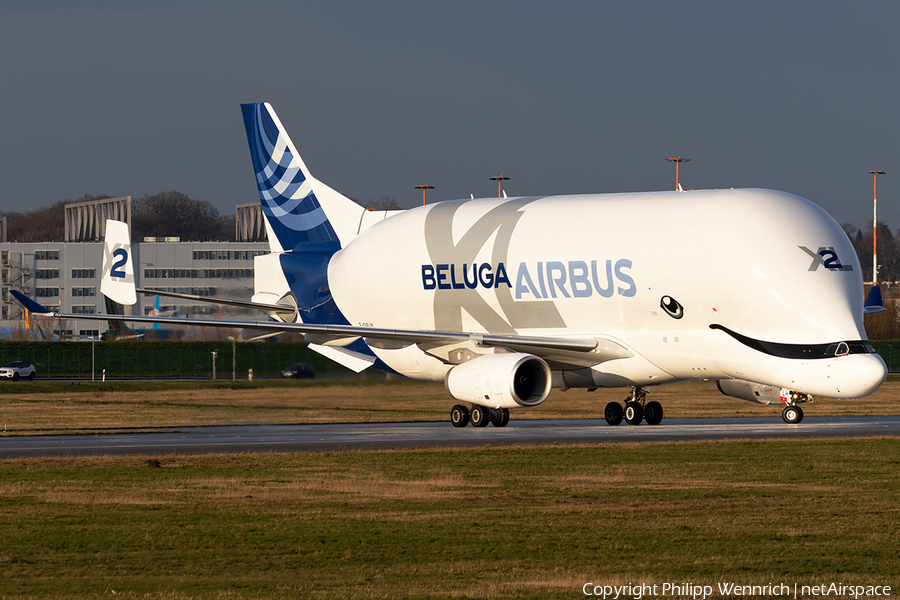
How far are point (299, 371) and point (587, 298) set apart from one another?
32.1ft

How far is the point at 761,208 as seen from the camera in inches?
1257

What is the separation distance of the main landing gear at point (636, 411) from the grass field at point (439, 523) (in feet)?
35.9

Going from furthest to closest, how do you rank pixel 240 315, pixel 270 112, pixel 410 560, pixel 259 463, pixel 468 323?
pixel 270 112, pixel 240 315, pixel 468 323, pixel 259 463, pixel 410 560

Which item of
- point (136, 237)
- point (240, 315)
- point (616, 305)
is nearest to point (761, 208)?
point (616, 305)

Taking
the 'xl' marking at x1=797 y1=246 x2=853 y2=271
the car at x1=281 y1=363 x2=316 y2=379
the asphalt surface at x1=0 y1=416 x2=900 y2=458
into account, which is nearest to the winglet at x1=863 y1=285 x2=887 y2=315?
the asphalt surface at x1=0 y1=416 x2=900 y2=458

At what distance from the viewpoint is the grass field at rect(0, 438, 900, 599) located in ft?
40.6

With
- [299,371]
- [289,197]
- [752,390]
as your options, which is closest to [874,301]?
[752,390]

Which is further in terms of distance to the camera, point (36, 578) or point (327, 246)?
point (327, 246)

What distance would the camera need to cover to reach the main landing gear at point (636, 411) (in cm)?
3659

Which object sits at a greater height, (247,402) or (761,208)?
(761,208)

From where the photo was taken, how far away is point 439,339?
3597 cm

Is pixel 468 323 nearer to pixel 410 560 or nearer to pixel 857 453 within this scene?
pixel 857 453

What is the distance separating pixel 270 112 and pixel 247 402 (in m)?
12.3

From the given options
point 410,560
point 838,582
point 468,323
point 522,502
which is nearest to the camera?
point 838,582
